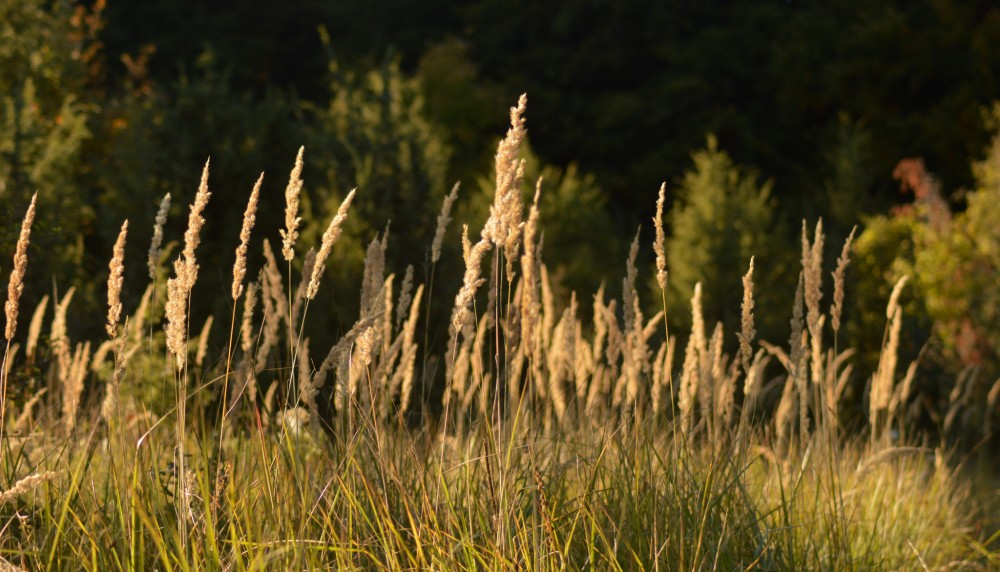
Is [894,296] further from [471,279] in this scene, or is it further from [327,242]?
[327,242]

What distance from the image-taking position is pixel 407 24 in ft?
94.6

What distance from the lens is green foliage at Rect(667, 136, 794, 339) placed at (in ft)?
46.9

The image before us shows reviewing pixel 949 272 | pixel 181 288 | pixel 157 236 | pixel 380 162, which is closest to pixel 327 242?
pixel 181 288

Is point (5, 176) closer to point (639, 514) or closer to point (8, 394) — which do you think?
point (8, 394)

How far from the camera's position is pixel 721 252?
590 inches

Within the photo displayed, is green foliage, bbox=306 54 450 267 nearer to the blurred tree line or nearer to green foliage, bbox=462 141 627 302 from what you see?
the blurred tree line

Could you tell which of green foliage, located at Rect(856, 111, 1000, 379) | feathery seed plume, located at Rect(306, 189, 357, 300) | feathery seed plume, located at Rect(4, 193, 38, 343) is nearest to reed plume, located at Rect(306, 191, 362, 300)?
feathery seed plume, located at Rect(306, 189, 357, 300)

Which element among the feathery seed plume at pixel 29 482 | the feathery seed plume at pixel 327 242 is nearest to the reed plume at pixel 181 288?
the feathery seed plume at pixel 327 242

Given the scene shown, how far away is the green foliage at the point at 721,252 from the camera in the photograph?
1429cm

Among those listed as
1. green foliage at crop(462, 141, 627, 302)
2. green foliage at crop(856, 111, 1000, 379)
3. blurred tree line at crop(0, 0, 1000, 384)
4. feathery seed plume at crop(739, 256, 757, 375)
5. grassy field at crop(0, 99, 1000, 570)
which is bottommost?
grassy field at crop(0, 99, 1000, 570)

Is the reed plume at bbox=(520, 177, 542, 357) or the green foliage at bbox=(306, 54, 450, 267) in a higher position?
the green foliage at bbox=(306, 54, 450, 267)

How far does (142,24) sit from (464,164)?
8631 mm

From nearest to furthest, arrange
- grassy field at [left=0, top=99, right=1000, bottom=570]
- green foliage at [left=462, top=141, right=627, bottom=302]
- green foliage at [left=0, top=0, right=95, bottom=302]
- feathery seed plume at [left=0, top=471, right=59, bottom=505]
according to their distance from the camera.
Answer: feathery seed plume at [left=0, top=471, right=59, bottom=505] < grassy field at [left=0, top=99, right=1000, bottom=570] < green foliage at [left=0, top=0, right=95, bottom=302] < green foliage at [left=462, top=141, right=627, bottom=302]

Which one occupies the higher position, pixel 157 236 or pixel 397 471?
pixel 157 236
